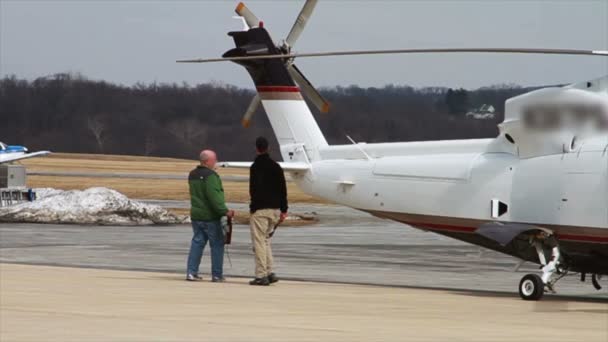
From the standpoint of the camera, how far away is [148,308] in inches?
527

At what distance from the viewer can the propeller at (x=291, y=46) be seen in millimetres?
21422

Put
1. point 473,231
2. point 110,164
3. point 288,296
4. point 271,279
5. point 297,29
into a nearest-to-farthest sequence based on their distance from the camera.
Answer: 1. point 288,296
2. point 271,279
3. point 473,231
4. point 297,29
5. point 110,164

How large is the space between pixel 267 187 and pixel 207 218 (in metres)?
1.08

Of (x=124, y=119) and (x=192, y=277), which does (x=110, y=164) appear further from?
(x=192, y=277)

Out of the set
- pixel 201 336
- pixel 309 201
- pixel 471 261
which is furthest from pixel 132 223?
pixel 201 336

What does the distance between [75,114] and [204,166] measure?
54.6 meters

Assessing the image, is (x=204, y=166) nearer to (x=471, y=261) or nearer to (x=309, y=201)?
(x=471, y=261)

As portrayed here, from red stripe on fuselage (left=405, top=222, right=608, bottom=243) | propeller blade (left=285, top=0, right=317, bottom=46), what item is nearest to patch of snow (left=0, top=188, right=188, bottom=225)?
propeller blade (left=285, top=0, right=317, bottom=46)

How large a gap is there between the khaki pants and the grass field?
2630 cm

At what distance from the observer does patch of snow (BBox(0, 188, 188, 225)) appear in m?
34.7

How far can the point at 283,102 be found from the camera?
69.2 feet

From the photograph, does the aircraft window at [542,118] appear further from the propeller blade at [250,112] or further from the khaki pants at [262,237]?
the propeller blade at [250,112]

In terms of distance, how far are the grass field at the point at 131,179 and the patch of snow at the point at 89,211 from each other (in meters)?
9.48

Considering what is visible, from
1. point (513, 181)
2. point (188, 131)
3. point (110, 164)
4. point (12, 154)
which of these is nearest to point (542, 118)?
point (513, 181)
